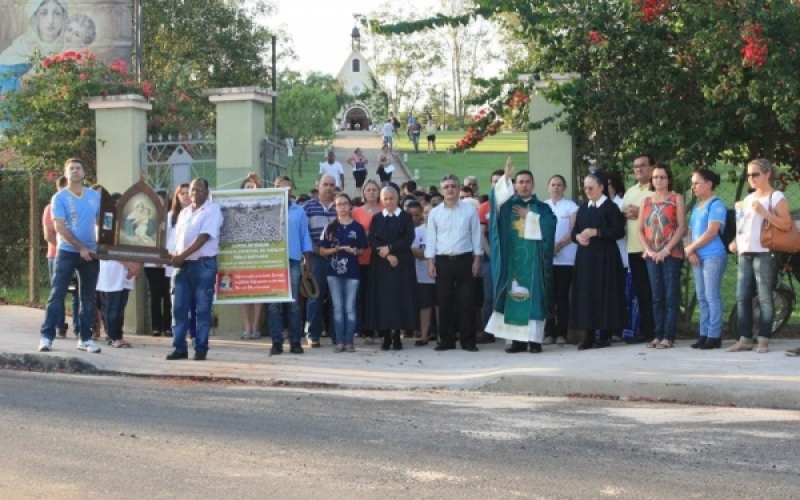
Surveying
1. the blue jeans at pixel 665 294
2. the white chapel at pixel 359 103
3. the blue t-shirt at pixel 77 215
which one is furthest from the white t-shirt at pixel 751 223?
the white chapel at pixel 359 103

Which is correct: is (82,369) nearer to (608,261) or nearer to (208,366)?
(208,366)

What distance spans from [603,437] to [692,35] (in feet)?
21.4

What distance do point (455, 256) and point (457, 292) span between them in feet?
1.30

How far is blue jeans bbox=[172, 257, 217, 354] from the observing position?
14000mm

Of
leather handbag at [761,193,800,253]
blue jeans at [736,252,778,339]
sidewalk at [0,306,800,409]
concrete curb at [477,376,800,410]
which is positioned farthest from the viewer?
blue jeans at [736,252,778,339]

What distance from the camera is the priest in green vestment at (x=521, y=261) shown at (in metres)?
14.3

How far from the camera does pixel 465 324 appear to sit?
1466cm

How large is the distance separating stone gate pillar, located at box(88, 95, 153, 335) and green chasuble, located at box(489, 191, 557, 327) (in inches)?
188

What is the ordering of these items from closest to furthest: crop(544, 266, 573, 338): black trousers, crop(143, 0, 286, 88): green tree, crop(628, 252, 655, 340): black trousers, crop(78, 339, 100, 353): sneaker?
crop(628, 252, 655, 340): black trousers
crop(78, 339, 100, 353): sneaker
crop(544, 266, 573, 338): black trousers
crop(143, 0, 286, 88): green tree

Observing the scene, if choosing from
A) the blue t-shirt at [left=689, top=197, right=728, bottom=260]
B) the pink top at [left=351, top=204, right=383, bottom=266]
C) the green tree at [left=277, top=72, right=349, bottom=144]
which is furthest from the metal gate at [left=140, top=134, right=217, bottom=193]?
the green tree at [left=277, top=72, right=349, bottom=144]

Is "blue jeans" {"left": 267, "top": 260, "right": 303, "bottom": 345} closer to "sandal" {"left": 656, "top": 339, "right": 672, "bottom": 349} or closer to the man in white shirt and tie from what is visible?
the man in white shirt and tie

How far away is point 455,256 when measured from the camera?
1462 centimetres

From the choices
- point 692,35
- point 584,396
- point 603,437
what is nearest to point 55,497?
point 603,437

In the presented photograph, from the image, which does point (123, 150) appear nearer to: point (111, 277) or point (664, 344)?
point (111, 277)
